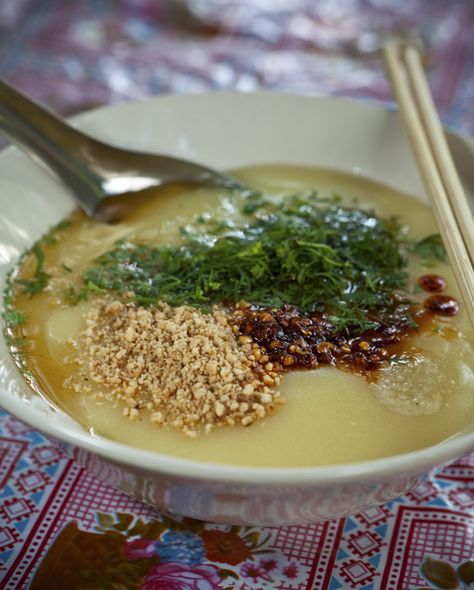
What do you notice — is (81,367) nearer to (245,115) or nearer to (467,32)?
(245,115)

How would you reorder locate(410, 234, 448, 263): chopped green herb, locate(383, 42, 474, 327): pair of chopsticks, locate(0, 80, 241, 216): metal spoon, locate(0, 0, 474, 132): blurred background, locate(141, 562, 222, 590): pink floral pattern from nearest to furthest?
1. locate(141, 562, 222, 590): pink floral pattern
2. locate(383, 42, 474, 327): pair of chopsticks
3. locate(410, 234, 448, 263): chopped green herb
4. locate(0, 80, 241, 216): metal spoon
5. locate(0, 0, 474, 132): blurred background

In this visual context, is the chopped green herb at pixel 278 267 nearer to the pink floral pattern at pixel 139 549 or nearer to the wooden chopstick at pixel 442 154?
the wooden chopstick at pixel 442 154

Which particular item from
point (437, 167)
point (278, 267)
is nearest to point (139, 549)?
point (278, 267)

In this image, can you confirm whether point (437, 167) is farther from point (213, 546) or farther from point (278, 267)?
point (213, 546)

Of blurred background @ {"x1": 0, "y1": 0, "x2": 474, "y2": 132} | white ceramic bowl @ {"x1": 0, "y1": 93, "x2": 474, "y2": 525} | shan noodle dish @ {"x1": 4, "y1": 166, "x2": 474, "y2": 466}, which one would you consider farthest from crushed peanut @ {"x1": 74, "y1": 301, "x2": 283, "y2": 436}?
blurred background @ {"x1": 0, "y1": 0, "x2": 474, "y2": 132}

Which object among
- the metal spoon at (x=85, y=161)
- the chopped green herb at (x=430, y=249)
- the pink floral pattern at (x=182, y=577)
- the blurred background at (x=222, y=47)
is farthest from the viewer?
the blurred background at (x=222, y=47)

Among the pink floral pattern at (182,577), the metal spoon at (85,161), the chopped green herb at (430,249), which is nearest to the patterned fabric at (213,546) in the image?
the pink floral pattern at (182,577)

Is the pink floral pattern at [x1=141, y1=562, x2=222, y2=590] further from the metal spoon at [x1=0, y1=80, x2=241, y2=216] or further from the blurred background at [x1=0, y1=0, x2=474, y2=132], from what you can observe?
the blurred background at [x1=0, y1=0, x2=474, y2=132]
